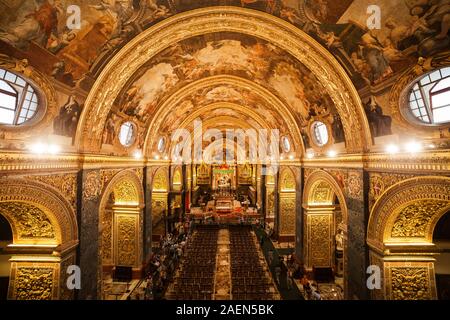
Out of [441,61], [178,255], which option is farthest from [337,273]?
[441,61]

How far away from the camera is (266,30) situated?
9312 mm

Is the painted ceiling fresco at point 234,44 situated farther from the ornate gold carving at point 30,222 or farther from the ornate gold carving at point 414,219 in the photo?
the ornate gold carving at point 30,222

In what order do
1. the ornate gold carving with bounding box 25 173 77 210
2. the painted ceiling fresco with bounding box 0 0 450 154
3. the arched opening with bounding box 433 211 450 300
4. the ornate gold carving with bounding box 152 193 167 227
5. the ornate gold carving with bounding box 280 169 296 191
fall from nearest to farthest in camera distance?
1. the painted ceiling fresco with bounding box 0 0 450 154
2. the ornate gold carving with bounding box 25 173 77 210
3. the arched opening with bounding box 433 211 450 300
4. the ornate gold carving with bounding box 280 169 296 191
5. the ornate gold carving with bounding box 152 193 167 227

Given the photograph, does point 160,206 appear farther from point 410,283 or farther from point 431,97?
point 431,97

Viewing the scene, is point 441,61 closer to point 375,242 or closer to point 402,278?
point 375,242

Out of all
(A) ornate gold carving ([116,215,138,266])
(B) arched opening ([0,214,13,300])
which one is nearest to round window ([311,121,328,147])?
(A) ornate gold carving ([116,215,138,266])

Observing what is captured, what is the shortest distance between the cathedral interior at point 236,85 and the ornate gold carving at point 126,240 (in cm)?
7

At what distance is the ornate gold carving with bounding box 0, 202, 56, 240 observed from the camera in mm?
7711

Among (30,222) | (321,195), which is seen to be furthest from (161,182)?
(321,195)

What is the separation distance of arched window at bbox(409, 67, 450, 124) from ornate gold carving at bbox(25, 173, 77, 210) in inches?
461

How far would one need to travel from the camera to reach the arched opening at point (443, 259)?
974 centimetres

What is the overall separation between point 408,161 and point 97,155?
37.1 feet

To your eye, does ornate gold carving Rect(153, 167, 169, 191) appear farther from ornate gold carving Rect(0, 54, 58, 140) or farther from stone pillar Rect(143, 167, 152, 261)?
ornate gold carving Rect(0, 54, 58, 140)

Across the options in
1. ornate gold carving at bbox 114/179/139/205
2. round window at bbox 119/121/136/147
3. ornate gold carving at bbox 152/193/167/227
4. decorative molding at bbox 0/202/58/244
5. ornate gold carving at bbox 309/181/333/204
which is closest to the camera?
decorative molding at bbox 0/202/58/244
